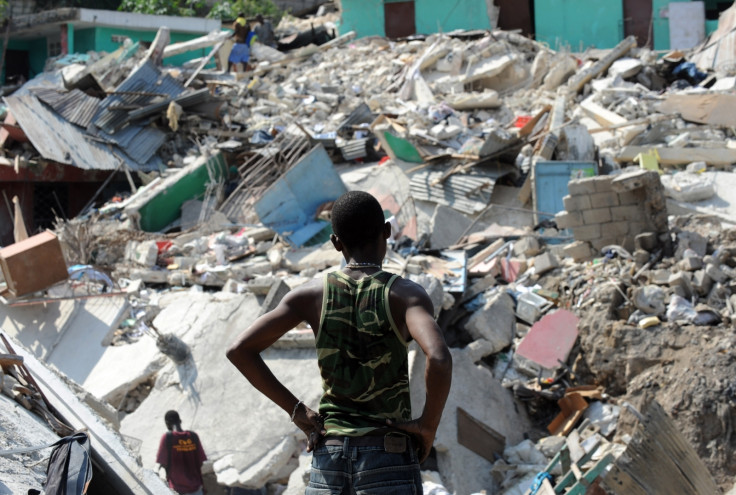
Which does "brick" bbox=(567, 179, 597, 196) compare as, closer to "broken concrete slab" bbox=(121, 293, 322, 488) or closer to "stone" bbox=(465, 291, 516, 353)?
"stone" bbox=(465, 291, 516, 353)

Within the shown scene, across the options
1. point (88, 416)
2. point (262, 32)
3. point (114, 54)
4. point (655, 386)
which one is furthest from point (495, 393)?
point (262, 32)

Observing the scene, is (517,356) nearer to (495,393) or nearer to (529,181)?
(495,393)

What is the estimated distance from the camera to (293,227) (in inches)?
470

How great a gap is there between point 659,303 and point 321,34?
1646 cm

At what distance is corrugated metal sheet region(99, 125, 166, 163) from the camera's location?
15383 millimetres

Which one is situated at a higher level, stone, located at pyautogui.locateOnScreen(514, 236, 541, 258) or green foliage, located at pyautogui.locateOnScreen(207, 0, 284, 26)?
green foliage, located at pyautogui.locateOnScreen(207, 0, 284, 26)

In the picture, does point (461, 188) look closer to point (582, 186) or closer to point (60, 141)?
point (582, 186)

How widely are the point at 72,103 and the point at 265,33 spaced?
306 inches

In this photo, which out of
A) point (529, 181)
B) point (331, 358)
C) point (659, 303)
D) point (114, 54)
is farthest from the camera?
point (114, 54)

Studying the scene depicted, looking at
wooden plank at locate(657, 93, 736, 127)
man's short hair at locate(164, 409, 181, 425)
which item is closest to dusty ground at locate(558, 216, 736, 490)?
man's short hair at locate(164, 409, 181, 425)

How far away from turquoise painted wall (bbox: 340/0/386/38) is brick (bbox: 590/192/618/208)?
1423 cm

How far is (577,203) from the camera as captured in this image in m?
9.08

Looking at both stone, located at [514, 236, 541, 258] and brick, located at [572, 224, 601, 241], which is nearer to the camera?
brick, located at [572, 224, 601, 241]

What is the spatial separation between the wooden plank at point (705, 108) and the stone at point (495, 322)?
247 inches
